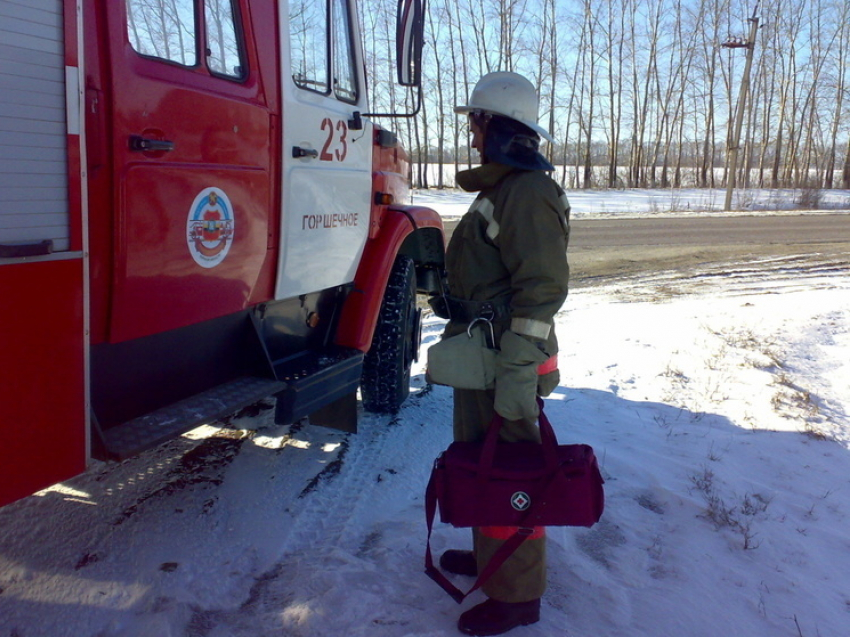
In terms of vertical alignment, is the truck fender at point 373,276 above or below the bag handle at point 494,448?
above

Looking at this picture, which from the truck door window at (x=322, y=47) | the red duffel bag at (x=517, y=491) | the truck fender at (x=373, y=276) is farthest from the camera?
the truck fender at (x=373, y=276)

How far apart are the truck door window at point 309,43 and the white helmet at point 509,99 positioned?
3.95 feet

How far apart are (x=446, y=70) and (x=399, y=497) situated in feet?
120

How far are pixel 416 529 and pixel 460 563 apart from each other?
36cm

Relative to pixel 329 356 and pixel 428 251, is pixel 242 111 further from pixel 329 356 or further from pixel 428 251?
pixel 428 251

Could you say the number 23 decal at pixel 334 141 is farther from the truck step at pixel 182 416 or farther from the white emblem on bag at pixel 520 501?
the white emblem on bag at pixel 520 501

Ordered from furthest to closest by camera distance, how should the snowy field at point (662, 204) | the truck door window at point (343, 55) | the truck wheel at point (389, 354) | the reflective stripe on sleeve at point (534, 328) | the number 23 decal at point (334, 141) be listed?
1. the snowy field at point (662, 204)
2. the truck wheel at point (389, 354)
3. the truck door window at point (343, 55)
4. the number 23 decal at point (334, 141)
5. the reflective stripe on sleeve at point (534, 328)

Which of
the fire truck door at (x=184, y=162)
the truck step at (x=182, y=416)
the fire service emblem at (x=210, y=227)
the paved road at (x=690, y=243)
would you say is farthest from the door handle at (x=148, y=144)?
the paved road at (x=690, y=243)

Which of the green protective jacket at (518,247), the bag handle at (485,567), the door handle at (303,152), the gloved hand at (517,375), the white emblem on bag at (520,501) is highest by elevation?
the door handle at (303,152)

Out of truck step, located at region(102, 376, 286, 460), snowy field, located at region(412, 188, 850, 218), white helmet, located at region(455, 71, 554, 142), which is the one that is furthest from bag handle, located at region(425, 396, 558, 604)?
snowy field, located at region(412, 188, 850, 218)

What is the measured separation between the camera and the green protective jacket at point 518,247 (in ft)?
7.80

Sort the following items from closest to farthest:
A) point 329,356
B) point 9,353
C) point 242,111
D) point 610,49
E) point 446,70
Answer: point 9,353 < point 242,111 < point 329,356 < point 446,70 < point 610,49

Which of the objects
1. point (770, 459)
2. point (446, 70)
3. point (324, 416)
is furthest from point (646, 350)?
point (446, 70)

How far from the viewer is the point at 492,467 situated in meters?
2.50
